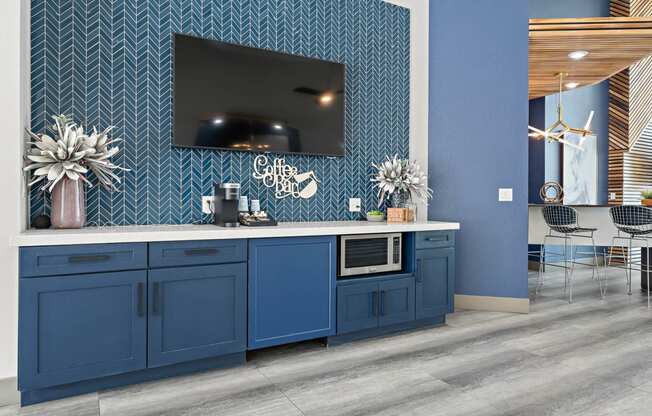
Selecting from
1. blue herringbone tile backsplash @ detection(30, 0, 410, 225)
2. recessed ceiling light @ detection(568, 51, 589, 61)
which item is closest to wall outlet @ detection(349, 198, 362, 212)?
blue herringbone tile backsplash @ detection(30, 0, 410, 225)

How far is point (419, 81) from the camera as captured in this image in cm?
426

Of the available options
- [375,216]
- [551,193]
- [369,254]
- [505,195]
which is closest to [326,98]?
[375,216]

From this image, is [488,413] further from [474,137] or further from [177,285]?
[474,137]

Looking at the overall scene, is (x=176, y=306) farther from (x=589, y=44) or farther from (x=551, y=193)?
(x=551, y=193)

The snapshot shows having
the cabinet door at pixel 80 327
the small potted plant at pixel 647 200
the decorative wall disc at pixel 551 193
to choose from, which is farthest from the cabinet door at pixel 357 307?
the small potted plant at pixel 647 200

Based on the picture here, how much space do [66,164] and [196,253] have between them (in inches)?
34.3

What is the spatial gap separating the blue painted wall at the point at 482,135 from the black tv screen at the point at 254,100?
1181 millimetres

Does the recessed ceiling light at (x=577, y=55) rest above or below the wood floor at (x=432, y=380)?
above

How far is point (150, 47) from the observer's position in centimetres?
308

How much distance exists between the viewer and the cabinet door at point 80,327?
2232 millimetres

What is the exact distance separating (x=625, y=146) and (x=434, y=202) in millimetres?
5121

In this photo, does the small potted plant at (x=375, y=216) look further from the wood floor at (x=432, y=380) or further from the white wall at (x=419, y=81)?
the wood floor at (x=432, y=380)

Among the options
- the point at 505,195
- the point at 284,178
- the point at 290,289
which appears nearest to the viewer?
the point at 290,289

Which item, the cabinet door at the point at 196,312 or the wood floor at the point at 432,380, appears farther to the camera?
the cabinet door at the point at 196,312
